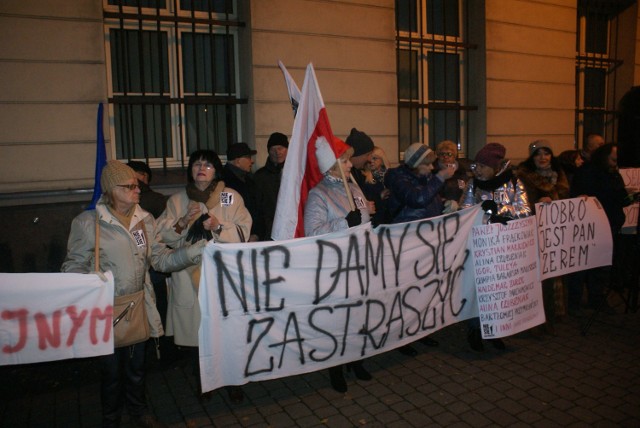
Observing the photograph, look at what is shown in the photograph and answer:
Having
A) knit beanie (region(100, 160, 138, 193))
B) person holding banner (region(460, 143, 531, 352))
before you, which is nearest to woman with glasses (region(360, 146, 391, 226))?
person holding banner (region(460, 143, 531, 352))

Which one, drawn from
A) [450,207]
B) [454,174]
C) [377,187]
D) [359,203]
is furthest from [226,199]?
[454,174]

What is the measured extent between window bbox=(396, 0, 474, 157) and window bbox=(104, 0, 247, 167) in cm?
291

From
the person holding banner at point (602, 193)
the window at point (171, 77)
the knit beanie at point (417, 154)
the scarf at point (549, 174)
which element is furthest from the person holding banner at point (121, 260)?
the person holding banner at point (602, 193)

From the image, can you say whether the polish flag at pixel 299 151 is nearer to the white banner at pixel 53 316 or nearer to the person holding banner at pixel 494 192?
the white banner at pixel 53 316

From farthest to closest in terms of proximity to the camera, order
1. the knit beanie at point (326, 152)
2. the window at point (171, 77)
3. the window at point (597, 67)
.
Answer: the window at point (597, 67)
the window at point (171, 77)
the knit beanie at point (326, 152)

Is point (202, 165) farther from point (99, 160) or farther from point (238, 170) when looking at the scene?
point (238, 170)

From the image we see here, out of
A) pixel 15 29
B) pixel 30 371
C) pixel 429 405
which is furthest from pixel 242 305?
pixel 15 29

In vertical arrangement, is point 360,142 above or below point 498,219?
above

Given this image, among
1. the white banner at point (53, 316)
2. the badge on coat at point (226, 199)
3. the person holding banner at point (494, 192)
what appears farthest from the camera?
the person holding banner at point (494, 192)

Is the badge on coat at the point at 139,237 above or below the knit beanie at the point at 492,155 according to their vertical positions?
below

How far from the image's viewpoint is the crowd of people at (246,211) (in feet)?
11.8

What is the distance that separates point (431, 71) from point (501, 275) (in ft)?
17.6

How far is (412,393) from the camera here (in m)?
4.25

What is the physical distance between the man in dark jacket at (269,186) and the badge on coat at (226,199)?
4.44 feet
